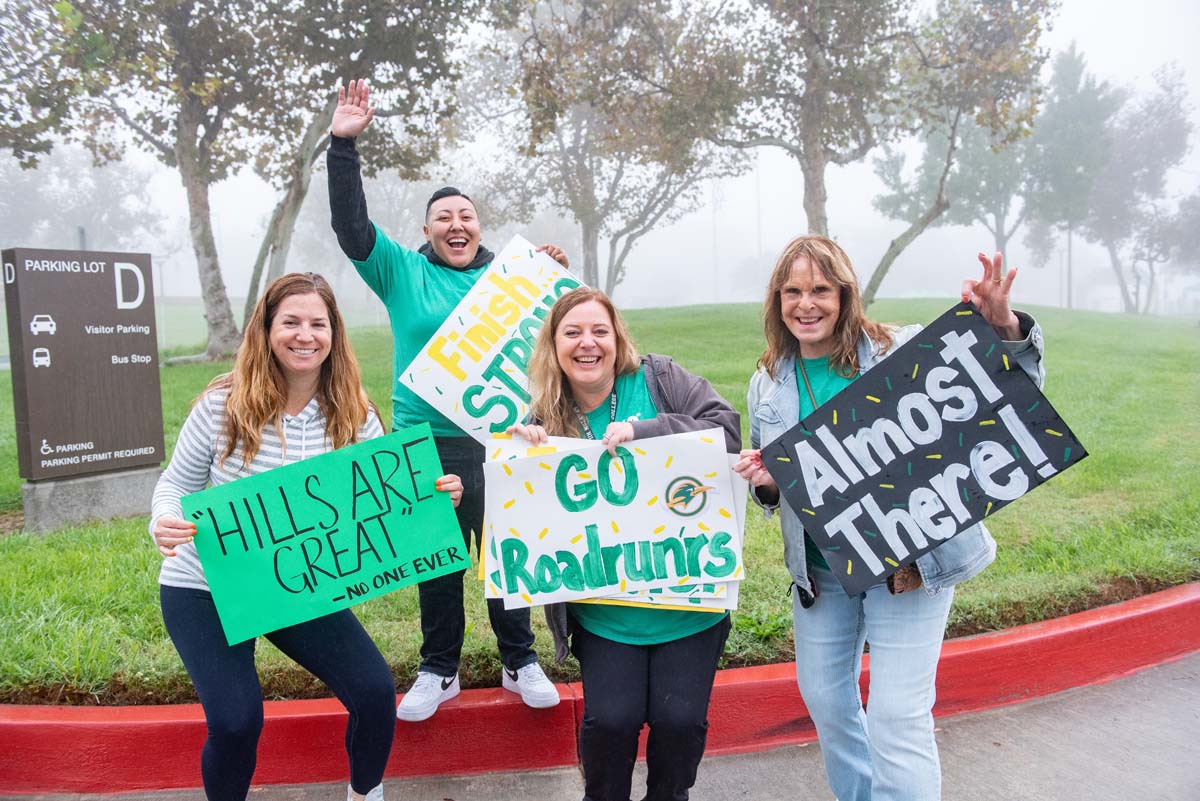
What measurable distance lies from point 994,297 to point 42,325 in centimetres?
609

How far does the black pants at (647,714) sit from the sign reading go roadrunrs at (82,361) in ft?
17.0

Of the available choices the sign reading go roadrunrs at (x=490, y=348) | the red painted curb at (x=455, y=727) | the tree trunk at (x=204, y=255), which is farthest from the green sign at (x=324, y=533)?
the tree trunk at (x=204, y=255)

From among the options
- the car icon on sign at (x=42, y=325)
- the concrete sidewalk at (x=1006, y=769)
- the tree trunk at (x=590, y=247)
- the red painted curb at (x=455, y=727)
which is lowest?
the concrete sidewalk at (x=1006, y=769)

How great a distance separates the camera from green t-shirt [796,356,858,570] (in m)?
2.38

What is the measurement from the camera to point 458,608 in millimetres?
3088

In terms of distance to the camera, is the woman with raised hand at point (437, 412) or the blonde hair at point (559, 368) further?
the woman with raised hand at point (437, 412)

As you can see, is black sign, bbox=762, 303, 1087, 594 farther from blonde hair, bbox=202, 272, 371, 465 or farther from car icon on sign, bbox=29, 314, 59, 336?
car icon on sign, bbox=29, 314, 59, 336

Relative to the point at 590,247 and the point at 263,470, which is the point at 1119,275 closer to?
the point at 590,247

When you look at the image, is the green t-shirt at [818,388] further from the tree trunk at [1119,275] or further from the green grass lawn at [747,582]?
the tree trunk at [1119,275]

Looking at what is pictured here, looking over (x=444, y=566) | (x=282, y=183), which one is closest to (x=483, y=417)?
(x=444, y=566)

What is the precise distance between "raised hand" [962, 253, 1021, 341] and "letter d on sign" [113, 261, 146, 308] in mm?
6002

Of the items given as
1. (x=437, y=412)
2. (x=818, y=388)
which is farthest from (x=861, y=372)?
(x=437, y=412)

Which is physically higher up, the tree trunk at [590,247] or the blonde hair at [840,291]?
the tree trunk at [590,247]

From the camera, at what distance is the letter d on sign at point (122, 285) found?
6023mm
